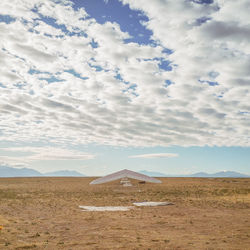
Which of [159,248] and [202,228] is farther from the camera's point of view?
[202,228]

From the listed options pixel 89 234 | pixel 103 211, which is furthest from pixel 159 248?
pixel 103 211

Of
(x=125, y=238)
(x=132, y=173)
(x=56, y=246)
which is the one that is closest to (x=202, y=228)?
(x=125, y=238)

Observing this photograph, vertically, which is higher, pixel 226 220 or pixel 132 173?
pixel 132 173

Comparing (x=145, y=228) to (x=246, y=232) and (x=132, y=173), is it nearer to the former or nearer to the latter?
(x=246, y=232)

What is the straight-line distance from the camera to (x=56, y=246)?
10430 mm

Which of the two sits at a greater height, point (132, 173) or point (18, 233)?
point (132, 173)

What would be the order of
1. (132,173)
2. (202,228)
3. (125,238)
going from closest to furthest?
1. (125,238)
2. (202,228)
3. (132,173)

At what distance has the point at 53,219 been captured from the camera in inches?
659

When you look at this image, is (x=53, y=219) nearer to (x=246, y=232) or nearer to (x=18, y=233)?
(x=18, y=233)

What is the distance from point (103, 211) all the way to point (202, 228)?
839 centimetres

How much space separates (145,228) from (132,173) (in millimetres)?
27231

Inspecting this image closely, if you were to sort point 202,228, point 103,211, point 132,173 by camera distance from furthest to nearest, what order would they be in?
point 132,173 → point 103,211 → point 202,228

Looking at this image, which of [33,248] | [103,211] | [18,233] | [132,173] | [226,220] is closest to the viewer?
[33,248]

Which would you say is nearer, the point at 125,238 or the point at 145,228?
the point at 125,238
